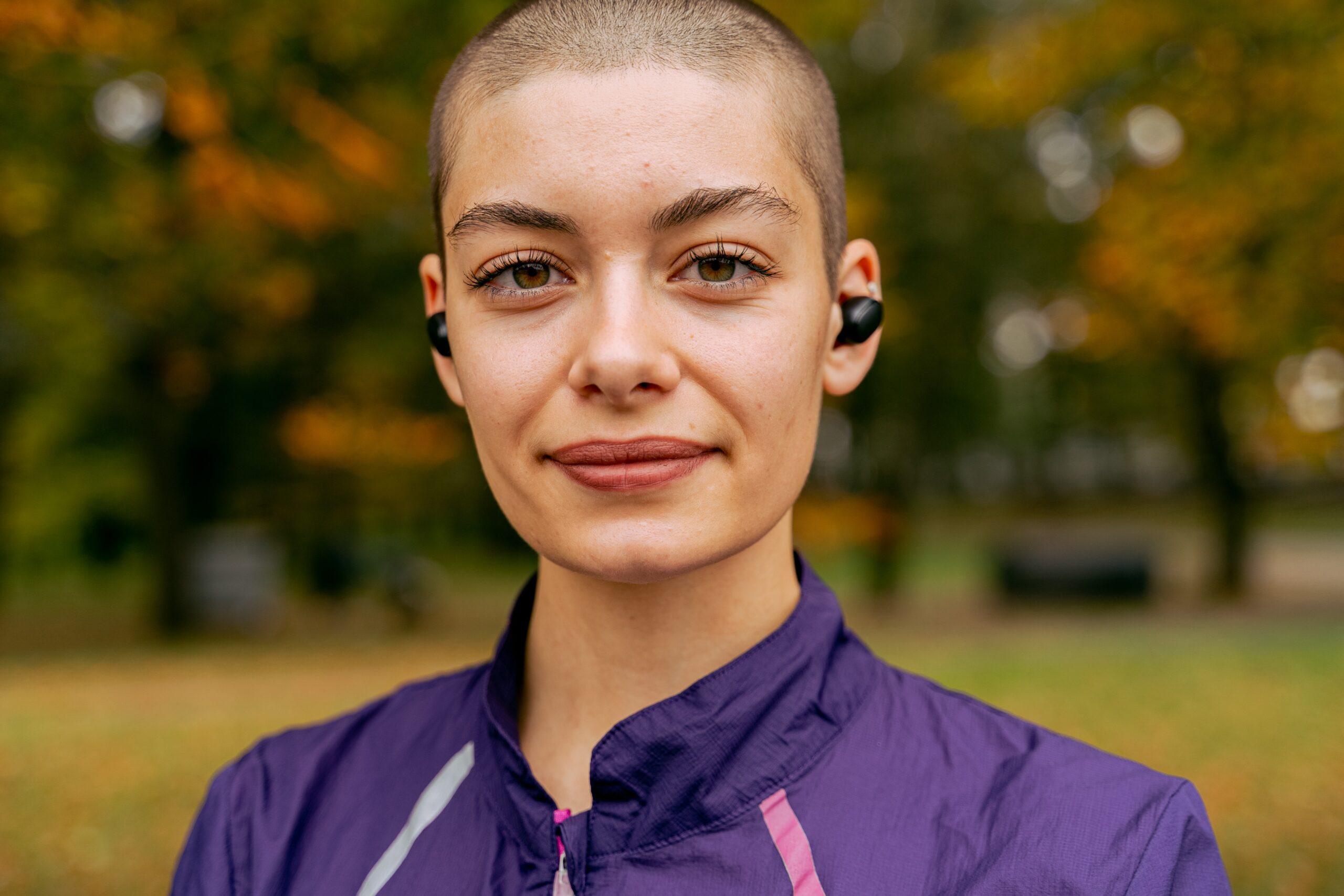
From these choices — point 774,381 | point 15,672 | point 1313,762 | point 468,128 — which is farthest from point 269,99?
point 15,672

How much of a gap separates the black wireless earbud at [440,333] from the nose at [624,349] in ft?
1.58

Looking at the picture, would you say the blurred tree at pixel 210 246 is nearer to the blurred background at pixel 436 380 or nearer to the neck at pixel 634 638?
the blurred background at pixel 436 380

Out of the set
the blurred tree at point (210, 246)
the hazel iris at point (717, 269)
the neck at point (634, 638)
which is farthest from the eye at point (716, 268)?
the blurred tree at point (210, 246)

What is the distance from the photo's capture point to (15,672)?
13.0 metres

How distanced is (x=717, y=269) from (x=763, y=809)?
32.6 inches

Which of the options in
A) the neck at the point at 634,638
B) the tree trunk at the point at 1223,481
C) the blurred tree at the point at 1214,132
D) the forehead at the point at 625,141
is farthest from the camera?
the tree trunk at the point at 1223,481

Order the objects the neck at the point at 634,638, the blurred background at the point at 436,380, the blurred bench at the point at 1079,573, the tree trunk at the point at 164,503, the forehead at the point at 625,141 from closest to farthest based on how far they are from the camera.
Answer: the forehead at the point at 625,141 < the neck at the point at 634,638 < the blurred background at the point at 436,380 < the tree trunk at the point at 164,503 < the blurred bench at the point at 1079,573

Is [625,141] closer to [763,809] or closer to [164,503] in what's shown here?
[763,809]

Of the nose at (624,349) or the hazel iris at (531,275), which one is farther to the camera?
the hazel iris at (531,275)

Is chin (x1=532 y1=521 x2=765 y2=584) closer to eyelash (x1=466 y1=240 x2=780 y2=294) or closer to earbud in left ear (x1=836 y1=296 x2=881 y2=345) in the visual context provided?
eyelash (x1=466 y1=240 x2=780 y2=294)

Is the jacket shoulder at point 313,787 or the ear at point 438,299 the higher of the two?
the ear at point 438,299

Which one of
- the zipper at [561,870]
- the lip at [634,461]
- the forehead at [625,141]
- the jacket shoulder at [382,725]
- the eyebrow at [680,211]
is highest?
the forehead at [625,141]

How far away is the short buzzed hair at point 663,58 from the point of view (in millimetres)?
1650

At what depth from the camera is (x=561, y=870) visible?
1602mm
